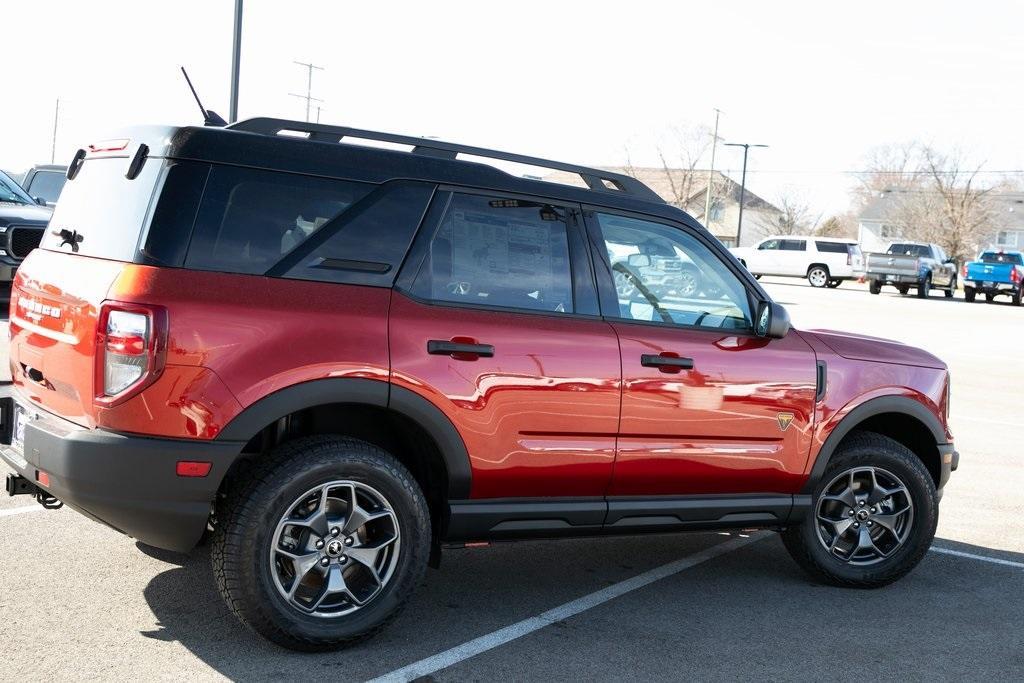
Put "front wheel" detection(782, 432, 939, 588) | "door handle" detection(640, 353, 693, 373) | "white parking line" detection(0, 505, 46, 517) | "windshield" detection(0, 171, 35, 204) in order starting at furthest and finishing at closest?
"windshield" detection(0, 171, 35, 204) < "white parking line" detection(0, 505, 46, 517) < "front wheel" detection(782, 432, 939, 588) < "door handle" detection(640, 353, 693, 373)

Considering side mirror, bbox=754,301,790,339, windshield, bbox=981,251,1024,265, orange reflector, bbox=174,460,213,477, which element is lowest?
orange reflector, bbox=174,460,213,477

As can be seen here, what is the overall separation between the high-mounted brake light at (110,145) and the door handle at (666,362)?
7.35 feet

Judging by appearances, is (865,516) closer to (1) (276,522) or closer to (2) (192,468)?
(1) (276,522)

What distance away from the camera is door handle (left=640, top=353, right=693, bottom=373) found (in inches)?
193

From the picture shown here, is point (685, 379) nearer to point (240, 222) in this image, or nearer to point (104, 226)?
point (240, 222)

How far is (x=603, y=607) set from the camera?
5.14 m

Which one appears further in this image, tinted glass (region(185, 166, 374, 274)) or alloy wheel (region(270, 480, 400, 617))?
alloy wheel (region(270, 480, 400, 617))

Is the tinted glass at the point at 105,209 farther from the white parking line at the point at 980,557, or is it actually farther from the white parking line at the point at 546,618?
the white parking line at the point at 980,557

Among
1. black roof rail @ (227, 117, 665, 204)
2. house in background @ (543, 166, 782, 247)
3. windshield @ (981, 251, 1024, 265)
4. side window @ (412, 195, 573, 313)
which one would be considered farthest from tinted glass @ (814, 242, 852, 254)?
side window @ (412, 195, 573, 313)

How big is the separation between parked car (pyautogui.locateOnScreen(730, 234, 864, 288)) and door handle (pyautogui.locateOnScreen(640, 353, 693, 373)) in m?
40.1

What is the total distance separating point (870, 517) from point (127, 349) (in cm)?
366

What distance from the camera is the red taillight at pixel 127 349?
12.8 feet

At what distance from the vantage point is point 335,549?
4340mm

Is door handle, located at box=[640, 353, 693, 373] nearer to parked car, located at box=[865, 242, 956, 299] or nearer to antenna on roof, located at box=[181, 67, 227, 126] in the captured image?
antenna on roof, located at box=[181, 67, 227, 126]
